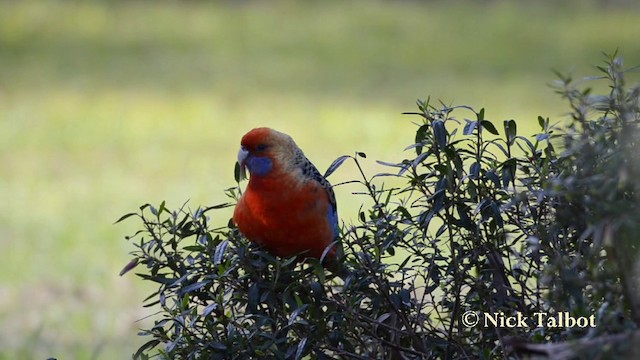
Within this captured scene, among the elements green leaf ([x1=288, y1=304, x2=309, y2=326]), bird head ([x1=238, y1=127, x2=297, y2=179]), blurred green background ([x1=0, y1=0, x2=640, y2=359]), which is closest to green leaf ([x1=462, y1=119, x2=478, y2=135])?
green leaf ([x1=288, y1=304, x2=309, y2=326])

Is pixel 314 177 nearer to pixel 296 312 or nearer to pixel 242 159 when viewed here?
pixel 242 159

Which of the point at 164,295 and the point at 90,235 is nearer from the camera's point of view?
the point at 164,295

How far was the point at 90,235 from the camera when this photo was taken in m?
4.70

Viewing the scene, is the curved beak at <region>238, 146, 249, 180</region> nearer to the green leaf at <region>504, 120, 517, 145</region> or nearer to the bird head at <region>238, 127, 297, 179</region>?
the bird head at <region>238, 127, 297, 179</region>

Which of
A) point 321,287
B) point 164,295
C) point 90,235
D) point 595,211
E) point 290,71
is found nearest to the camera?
point 595,211

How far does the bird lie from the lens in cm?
196

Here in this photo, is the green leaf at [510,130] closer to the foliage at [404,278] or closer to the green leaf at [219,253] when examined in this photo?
the foliage at [404,278]

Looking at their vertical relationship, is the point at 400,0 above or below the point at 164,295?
above

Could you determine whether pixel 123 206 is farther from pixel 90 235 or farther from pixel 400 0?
pixel 400 0

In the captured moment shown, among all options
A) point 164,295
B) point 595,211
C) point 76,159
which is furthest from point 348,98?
point 595,211

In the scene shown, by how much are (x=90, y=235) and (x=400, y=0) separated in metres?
6.28

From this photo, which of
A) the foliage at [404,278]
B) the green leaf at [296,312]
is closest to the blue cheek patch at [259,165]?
the foliage at [404,278]

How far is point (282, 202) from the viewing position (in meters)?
2.02

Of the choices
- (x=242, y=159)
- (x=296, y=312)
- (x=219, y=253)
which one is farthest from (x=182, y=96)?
(x=296, y=312)
